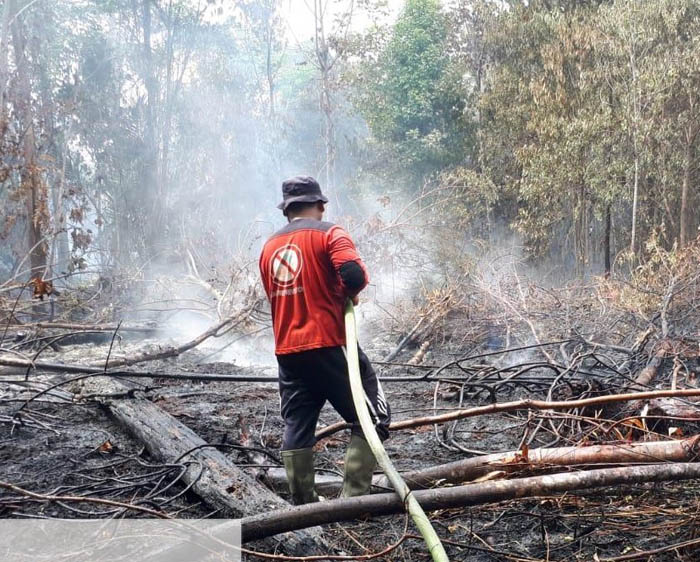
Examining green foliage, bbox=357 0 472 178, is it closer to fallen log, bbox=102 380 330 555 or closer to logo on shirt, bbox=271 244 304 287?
fallen log, bbox=102 380 330 555

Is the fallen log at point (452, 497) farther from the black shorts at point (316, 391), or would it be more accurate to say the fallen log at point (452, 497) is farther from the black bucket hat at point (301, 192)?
the black bucket hat at point (301, 192)

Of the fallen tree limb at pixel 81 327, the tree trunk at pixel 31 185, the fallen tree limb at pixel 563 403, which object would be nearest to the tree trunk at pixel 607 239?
the fallen tree limb at pixel 81 327

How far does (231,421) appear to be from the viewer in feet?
17.2

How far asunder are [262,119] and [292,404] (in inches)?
1020

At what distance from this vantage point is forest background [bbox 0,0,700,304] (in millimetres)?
13836

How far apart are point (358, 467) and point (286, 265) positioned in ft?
3.56

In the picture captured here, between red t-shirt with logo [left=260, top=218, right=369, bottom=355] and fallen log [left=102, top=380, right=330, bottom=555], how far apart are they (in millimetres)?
710

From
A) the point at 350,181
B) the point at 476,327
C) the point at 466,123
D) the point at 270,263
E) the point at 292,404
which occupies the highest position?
the point at 466,123

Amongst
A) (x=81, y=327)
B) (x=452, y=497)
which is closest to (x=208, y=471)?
(x=452, y=497)

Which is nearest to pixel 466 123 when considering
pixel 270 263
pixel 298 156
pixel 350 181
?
pixel 350 181

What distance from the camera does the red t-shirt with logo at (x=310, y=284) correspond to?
123 inches

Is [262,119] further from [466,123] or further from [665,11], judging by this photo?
[665,11]

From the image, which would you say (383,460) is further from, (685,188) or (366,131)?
(366,131)

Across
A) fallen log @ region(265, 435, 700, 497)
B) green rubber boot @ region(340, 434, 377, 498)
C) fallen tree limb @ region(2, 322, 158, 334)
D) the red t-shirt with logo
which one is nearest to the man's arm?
the red t-shirt with logo
